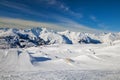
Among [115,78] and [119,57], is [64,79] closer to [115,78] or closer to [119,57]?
[115,78]

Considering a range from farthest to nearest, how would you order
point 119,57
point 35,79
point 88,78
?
point 119,57 → point 88,78 → point 35,79

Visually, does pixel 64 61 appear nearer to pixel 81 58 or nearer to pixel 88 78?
pixel 81 58

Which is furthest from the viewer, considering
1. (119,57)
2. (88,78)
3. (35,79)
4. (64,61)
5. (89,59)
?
(119,57)

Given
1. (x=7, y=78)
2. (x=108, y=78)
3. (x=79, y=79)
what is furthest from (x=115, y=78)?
(x=7, y=78)

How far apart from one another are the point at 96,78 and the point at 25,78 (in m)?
8.45

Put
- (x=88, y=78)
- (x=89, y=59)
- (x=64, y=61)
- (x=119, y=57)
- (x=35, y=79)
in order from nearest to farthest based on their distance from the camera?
(x=35, y=79) → (x=88, y=78) → (x=64, y=61) → (x=89, y=59) → (x=119, y=57)

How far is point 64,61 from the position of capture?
A: 115 feet

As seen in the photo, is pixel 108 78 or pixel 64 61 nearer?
pixel 108 78

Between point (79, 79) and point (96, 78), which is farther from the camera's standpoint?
point (96, 78)

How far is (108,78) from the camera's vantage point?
22703 millimetres

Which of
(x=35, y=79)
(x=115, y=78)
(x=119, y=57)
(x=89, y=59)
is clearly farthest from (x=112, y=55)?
(x=35, y=79)

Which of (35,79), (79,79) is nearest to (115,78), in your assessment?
(79,79)

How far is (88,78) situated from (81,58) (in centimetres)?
1816

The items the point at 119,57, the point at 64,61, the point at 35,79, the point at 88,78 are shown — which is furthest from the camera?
the point at 119,57
